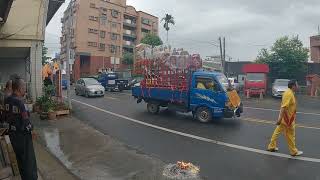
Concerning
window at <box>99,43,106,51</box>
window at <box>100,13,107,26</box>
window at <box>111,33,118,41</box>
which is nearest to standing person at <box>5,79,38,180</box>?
window at <box>99,43,106,51</box>

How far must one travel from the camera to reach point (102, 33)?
255 feet

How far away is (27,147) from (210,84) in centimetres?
1014

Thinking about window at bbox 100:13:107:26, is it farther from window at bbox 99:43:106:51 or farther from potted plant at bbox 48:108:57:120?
potted plant at bbox 48:108:57:120

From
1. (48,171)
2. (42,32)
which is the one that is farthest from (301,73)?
(48,171)

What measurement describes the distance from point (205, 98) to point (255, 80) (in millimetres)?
19408

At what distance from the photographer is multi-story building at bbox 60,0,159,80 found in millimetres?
72438

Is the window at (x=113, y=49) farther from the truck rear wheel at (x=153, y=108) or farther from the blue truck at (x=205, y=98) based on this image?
the blue truck at (x=205, y=98)

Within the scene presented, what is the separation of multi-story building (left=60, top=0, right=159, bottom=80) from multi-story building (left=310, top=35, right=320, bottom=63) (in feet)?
122

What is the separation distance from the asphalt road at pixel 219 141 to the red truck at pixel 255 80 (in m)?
14.0

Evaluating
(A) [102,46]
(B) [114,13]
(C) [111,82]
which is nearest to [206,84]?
(C) [111,82]

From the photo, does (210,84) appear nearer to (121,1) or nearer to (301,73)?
(301,73)

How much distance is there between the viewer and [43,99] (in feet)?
58.4

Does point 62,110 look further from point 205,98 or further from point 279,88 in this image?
point 279,88

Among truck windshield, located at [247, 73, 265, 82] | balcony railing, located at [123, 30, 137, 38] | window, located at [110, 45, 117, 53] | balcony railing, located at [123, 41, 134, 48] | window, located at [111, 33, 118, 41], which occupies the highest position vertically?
balcony railing, located at [123, 30, 137, 38]
